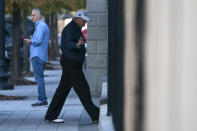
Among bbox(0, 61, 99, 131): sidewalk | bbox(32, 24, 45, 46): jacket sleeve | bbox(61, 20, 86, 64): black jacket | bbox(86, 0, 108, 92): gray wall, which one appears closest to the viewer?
bbox(0, 61, 99, 131): sidewalk

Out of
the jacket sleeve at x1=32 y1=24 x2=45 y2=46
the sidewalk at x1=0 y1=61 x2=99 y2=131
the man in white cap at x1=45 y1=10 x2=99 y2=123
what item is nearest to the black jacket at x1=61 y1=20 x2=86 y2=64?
the man in white cap at x1=45 y1=10 x2=99 y2=123

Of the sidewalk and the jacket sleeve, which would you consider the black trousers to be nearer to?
the sidewalk

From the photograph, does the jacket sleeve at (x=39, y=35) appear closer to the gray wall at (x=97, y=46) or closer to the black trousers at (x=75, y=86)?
the black trousers at (x=75, y=86)

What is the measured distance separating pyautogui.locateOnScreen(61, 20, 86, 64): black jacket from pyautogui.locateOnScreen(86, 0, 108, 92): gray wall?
5.19 metres

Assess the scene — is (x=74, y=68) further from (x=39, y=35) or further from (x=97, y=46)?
(x=97, y=46)

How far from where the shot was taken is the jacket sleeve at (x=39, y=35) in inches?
433

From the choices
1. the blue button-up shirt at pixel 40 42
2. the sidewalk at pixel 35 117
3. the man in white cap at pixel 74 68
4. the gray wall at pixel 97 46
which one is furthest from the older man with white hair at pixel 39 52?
the gray wall at pixel 97 46

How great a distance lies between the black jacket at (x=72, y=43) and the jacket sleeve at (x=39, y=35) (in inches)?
82.2

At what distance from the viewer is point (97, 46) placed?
14234mm

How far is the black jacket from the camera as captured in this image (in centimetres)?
885
